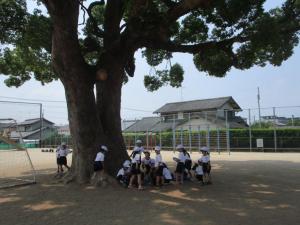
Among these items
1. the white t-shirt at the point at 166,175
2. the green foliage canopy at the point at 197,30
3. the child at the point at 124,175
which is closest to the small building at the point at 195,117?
the green foliage canopy at the point at 197,30

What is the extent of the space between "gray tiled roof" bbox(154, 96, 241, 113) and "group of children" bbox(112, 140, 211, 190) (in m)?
31.6

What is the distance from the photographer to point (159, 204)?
903 centimetres

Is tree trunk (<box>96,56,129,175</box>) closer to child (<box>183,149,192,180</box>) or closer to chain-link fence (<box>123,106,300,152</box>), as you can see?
child (<box>183,149,192,180</box>)

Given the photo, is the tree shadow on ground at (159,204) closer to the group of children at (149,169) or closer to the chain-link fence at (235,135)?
the group of children at (149,169)

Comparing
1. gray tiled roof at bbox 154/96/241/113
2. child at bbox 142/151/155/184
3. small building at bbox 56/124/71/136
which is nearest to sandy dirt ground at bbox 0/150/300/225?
child at bbox 142/151/155/184

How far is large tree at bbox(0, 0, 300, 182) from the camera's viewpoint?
12.2 meters

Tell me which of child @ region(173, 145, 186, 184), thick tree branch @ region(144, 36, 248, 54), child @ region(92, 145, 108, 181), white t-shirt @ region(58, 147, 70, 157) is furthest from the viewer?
white t-shirt @ region(58, 147, 70, 157)

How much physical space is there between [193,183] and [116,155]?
8.71ft

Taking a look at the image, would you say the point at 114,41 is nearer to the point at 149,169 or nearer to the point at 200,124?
the point at 149,169

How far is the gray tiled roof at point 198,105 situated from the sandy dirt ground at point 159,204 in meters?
31.5

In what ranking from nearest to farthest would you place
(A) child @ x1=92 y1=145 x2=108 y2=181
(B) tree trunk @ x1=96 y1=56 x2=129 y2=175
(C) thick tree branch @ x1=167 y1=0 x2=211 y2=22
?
1. (A) child @ x1=92 y1=145 x2=108 y2=181
2. (C) thick tree branch @ x1=167 y1=0 x2=211 y2=22
3. (B) tree trunk @ x1=96 y1=56 x2=129 y2=175

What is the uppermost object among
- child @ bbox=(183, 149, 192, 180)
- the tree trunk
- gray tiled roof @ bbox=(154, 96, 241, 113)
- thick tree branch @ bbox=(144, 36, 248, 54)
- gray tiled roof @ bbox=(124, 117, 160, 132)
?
gray tiled roof @ bbox=(154, 96, 241, 113)

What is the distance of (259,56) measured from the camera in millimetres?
16047

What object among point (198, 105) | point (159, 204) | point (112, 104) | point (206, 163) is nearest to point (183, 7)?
point (112, 104)
